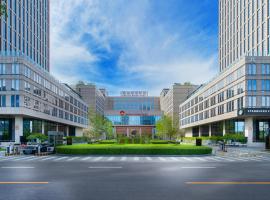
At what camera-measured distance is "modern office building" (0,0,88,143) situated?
54000 millimetres

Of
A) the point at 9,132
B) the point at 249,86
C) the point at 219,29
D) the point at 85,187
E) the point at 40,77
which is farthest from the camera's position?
the point at 219,29

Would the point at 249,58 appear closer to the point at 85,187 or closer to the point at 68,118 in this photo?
the point at 85,187

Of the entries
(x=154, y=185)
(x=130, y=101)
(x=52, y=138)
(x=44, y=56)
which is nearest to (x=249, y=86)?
(x=52, y=138)

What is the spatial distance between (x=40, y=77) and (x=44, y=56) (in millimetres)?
27217

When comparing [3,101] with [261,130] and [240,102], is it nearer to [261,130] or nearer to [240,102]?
[240,102]

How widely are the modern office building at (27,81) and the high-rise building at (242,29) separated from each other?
44.3 m

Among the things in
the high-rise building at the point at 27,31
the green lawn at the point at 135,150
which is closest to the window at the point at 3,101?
the high-rise building at the point at 27,31

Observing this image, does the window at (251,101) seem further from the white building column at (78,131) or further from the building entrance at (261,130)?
the white building column at (78,131)

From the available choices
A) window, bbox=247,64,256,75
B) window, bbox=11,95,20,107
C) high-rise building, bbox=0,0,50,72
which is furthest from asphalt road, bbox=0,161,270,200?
high-rise building, bbox=0,0,50,72

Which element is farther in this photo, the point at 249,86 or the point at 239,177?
the point at 249,86

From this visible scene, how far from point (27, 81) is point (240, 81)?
42.9 m

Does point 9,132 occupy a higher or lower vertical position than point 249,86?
lower

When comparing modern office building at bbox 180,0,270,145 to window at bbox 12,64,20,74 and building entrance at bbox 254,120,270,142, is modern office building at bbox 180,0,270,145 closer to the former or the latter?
building entrance at bbox 254,120,270,142

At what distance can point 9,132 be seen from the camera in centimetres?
5803
